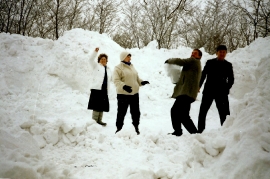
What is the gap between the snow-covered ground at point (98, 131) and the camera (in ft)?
5.76

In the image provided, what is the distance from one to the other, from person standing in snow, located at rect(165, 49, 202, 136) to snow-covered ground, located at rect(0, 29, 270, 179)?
11.9 inches

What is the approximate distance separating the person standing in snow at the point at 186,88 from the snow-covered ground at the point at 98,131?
30 cm

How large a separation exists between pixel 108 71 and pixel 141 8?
13.3 metres

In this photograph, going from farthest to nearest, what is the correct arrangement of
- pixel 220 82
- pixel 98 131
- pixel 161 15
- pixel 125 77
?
pixel 161 15 → pixel 125 77 → pixel 220 82 → pixel 98 131

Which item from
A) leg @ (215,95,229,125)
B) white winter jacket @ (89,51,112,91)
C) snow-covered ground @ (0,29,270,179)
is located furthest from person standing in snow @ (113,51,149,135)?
leg @ (215,95,229,125)

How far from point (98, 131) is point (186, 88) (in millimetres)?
1835

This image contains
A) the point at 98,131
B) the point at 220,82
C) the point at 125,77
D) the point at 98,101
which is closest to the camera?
the point at 98,131

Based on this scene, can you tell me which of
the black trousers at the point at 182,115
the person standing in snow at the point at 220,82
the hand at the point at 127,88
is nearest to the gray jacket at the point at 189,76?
the black trousers at the point at 182,115

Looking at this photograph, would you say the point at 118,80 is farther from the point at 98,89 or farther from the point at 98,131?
the point at 98,89

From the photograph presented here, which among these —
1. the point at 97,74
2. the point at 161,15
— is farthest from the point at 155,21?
the point at 97,74

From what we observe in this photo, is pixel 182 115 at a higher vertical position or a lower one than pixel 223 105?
lower

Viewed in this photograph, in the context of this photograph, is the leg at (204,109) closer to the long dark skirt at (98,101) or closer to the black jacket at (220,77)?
the black jacket at (220,77)

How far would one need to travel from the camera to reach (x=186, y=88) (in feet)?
12.5

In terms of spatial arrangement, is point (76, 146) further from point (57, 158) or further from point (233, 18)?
point (233, 18)
